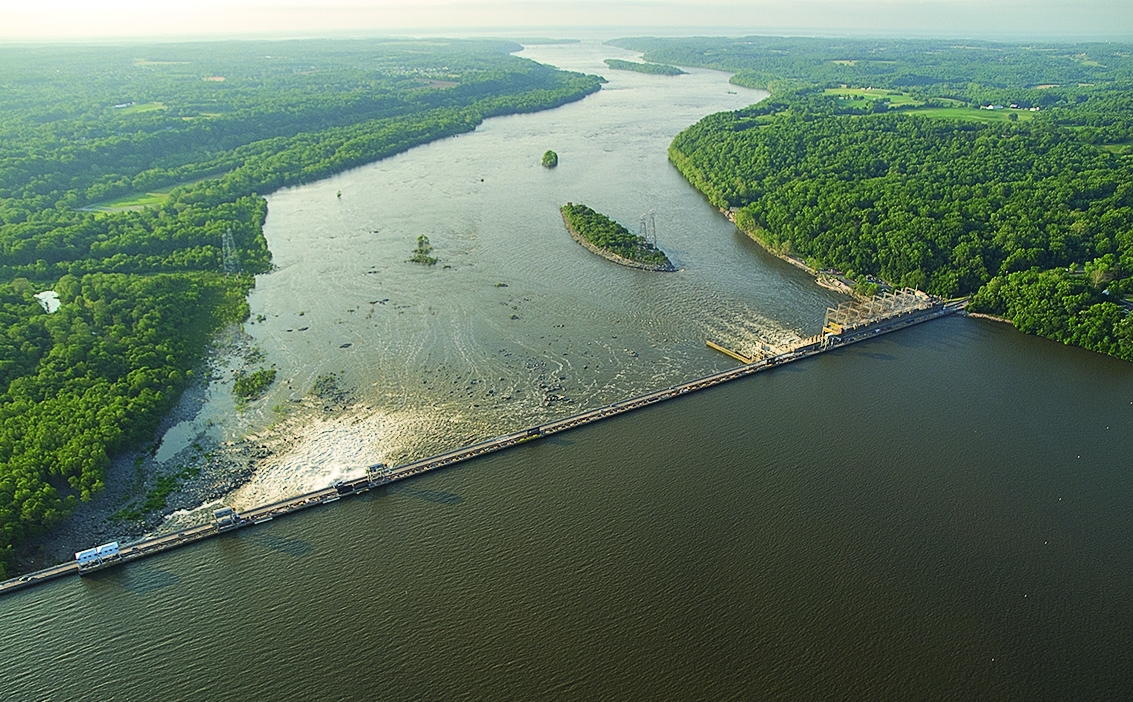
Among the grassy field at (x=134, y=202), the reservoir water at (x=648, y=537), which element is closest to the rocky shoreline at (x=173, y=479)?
the reservoir water at (x=648, y=537)

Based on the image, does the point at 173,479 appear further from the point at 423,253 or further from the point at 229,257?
the point at 423,253

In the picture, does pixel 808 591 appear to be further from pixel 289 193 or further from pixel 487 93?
pixel 487 93

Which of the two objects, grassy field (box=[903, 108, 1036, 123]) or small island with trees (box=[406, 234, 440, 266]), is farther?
grassy field (box=[903, 108, 1036, 123])

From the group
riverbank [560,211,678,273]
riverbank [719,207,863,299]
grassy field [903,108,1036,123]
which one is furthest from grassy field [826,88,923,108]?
riverbank [560,211,678,273]

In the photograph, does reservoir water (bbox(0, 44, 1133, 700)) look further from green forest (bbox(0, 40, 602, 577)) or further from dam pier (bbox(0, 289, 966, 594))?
green forest (bbox(0, 40, 602, 577))

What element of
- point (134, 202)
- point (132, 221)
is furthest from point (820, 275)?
point (134, 202)

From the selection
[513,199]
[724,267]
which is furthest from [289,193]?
[724,267]
